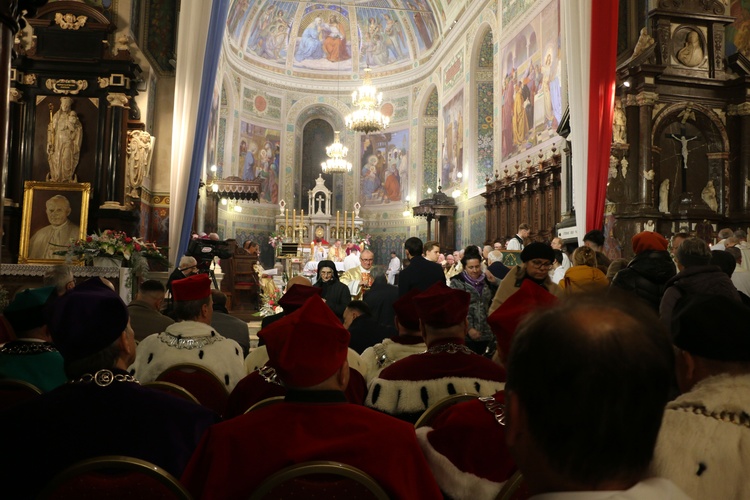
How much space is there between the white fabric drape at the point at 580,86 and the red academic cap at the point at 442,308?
482 cm

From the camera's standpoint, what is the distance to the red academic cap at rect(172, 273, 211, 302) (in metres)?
3.84

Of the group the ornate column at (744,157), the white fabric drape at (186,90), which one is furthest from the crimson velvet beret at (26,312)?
the ornate column at (744,157)

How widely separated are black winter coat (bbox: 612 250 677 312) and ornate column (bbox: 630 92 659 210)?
293 inches

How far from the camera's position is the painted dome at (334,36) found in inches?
1026

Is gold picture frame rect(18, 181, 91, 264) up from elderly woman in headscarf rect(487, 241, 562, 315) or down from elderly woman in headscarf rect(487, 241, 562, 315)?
up

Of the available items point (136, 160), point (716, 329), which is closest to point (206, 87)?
point (136, 160)

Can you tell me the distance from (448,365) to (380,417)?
43.1 inches

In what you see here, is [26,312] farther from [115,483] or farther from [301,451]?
[301,451]

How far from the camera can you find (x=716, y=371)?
6.27 ft

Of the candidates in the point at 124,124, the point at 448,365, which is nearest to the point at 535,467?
the point at 448,365

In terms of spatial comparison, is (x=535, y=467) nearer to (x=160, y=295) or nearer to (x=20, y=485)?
(x=20, y=485)

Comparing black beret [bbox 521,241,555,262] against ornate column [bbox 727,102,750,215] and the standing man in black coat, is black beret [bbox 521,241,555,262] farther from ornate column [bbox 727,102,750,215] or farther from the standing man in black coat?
ornate column [bbox 727,102,750,215]

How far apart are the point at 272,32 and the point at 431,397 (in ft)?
88.7

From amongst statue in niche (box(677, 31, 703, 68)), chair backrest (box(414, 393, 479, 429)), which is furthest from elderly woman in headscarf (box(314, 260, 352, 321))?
statue in niche (box(677, 31, 703, 68))
